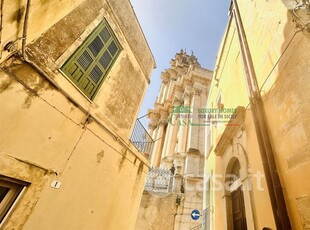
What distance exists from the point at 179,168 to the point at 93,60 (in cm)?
1181

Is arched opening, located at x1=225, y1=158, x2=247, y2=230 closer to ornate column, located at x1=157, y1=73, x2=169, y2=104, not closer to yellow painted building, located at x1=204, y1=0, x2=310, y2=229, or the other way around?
yellow painted building, located at x1=204, y1=0, x2=310, y2=229

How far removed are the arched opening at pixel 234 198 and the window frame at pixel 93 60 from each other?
436 cm

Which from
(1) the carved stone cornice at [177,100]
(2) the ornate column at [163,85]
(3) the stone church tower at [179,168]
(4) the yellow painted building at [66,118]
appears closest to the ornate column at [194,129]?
(3) the stone church tower at [179,168]

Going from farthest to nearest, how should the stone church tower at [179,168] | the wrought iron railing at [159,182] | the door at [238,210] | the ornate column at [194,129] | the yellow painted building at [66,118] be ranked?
the ornate column at [194,129] → the wrought iron railing at [159,182] → the stone church tower at [179,168] → the door at [238,210] → the yellow painted building at [66,118]

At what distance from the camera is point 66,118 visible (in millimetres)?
3396

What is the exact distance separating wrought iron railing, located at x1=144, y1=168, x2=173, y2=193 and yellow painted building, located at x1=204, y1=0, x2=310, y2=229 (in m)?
6.07

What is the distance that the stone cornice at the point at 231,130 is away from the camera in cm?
477

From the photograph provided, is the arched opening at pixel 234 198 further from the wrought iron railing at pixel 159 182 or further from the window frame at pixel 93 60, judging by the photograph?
the wrought iron railing at pixel 159 182

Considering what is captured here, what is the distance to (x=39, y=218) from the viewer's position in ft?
9.32

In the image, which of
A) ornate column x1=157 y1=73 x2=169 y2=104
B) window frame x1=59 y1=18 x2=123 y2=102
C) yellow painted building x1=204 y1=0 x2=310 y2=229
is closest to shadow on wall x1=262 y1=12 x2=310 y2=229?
yellow painted building x1=204 y1=0 x2=310 y2=229

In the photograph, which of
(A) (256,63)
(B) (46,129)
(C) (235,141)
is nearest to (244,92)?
(A) (256,63)

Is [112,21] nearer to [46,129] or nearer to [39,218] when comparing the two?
[46,129]

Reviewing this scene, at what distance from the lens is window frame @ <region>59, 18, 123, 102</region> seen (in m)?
3.81

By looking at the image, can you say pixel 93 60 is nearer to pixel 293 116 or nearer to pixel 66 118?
pixel 66 118
